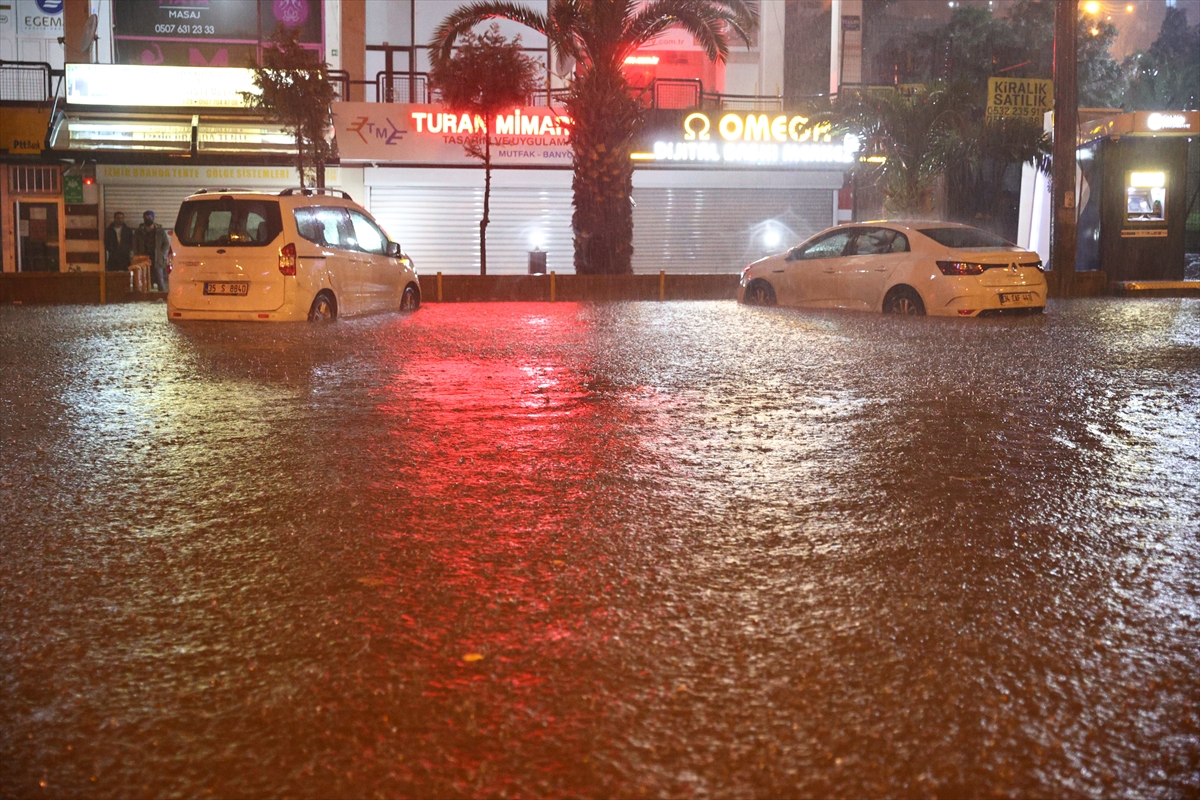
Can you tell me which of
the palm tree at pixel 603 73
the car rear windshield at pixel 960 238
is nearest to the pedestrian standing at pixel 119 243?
the palm tree at pixel 603 73

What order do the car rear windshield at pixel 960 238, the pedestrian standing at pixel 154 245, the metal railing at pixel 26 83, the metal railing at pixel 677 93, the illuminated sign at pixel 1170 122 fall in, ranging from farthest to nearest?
the metal railing at pixel 677 93
the metal railing at pixel 26 83
the pedestrian standing at pixel 154 245
the illuminated sign at pixel 1170 122
the car rear windshield at pixel 960 238

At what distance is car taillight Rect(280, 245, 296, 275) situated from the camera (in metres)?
14.5

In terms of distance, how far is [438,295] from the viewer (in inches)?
926

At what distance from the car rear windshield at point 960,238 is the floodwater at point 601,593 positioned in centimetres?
717

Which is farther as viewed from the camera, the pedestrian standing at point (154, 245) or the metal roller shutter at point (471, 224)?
the metal roller shutter at point (471, 224)

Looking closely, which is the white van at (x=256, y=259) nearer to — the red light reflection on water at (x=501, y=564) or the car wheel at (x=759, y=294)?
the red light reflection on water at (x=501, y=564)

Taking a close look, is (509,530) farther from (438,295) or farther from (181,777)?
(438,295)

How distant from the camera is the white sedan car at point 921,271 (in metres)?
15.4

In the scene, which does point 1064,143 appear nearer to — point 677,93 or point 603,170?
point 603,170

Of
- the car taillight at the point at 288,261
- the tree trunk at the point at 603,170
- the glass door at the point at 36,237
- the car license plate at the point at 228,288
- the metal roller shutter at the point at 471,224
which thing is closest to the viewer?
the car taillight at the point at 288,261

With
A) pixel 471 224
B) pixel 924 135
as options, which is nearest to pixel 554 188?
pixel 471 224

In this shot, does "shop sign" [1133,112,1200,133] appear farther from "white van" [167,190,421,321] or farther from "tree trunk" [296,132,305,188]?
"white van" [167,190,421,321]

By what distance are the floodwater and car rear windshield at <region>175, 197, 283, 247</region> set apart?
591 centimetres

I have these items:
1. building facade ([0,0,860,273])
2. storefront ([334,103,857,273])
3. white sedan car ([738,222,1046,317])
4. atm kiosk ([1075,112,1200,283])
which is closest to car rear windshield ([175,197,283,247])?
white sedan car ([738,222,1046,317])
